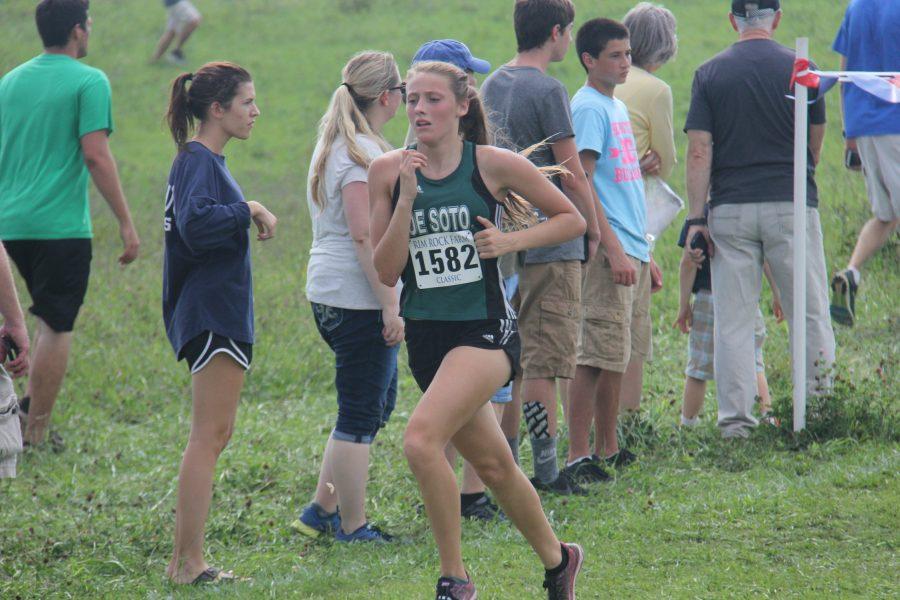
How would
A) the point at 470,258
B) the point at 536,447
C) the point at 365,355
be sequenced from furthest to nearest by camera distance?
the point at 536,447 → the point at 365,355 → the point at 470,258

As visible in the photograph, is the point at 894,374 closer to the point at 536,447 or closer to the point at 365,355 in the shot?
the point at 536,447

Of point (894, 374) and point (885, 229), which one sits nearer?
point (894, 374)

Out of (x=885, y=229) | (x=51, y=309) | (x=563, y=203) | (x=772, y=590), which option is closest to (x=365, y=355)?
(x=563, y=203)

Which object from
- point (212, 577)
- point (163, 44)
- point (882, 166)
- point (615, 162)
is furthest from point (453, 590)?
point (163, 44)

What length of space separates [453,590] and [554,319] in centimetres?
177

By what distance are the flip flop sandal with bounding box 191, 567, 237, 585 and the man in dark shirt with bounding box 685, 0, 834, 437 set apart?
9.02ft

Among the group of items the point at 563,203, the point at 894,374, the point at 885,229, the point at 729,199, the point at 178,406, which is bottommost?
the point at 178,406

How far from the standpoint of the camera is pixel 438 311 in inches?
167

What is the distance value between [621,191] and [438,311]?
2018mm

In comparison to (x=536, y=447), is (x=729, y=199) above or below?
above

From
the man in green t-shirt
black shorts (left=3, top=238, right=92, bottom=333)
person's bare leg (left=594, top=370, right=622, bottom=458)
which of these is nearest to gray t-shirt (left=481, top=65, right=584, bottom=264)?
person's bare leg (left=594, top=370, right=622, bottom=458)

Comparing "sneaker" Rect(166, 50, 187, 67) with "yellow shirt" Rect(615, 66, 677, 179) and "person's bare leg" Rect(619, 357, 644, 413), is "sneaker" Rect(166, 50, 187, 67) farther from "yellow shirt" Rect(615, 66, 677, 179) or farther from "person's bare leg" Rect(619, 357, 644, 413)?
"person's bare leg" Rect(619, 357, 644, 413)

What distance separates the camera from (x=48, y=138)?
271 inches

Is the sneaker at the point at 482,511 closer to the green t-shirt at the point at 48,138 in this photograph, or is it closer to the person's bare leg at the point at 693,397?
the person's bare leg at the point at 693,397
